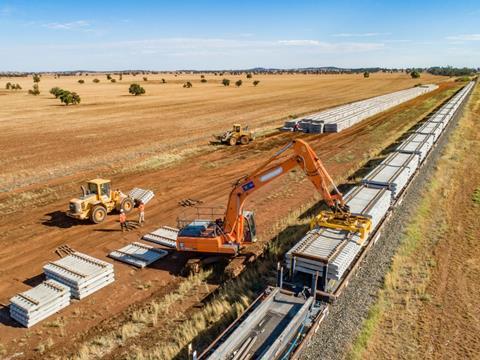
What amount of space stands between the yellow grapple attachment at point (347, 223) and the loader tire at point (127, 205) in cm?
1073

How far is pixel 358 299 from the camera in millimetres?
12008

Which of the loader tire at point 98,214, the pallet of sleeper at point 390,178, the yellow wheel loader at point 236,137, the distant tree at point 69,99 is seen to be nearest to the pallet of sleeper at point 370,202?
the pallet of sleeper at point 390,178

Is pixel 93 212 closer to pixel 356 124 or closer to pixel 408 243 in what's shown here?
pixel 408 243

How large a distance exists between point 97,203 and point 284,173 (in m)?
11.0

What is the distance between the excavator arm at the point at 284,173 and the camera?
498 inches

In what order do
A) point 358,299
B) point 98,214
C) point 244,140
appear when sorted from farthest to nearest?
1. point 244,140
2. point 98,214
3. point 358,299

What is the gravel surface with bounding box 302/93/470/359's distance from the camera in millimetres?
10023

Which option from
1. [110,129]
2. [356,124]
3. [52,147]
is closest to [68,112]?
[110,129]

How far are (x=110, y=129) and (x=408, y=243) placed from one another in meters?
38.9

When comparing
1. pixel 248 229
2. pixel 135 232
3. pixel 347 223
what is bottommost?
pixel 135 232

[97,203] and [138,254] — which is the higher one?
[97,203]

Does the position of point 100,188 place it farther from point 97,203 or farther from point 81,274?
point 81,274

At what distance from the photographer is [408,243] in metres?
15.6

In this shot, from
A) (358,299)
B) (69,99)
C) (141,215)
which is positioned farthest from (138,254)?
(69,99)
